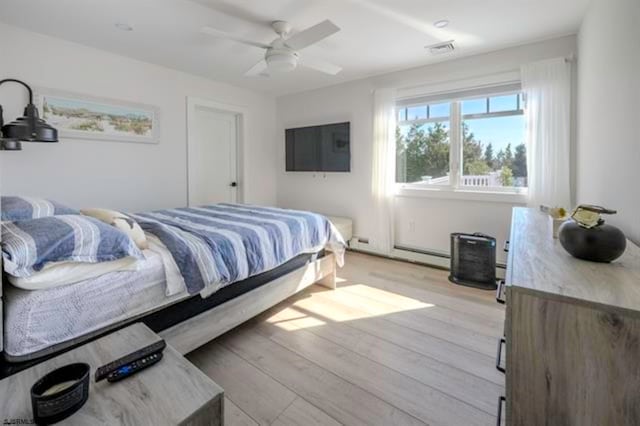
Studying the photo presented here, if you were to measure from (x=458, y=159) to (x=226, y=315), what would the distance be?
10.1 ft

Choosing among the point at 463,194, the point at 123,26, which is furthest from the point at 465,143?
the point at 123,26

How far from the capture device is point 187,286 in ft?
5.57

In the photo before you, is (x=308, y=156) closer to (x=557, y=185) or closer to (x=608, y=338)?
(x=557, y=185)

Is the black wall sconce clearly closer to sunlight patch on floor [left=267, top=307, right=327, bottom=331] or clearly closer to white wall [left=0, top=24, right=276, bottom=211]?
white wall [left=0, top=24, right=276, bottom=211]

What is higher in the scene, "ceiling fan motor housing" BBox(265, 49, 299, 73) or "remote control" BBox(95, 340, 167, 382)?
"ceiling fan motor housing" BBox(265, 49, 299, 73)

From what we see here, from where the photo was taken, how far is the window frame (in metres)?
3.21

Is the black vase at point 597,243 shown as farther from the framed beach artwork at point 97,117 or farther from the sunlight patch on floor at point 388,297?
the framed beach artwork at point 97,117

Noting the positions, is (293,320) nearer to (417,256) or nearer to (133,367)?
(133,367)

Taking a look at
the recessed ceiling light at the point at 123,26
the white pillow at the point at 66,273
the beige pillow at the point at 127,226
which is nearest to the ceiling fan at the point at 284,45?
the recessed ceiling light at the point at 123,26

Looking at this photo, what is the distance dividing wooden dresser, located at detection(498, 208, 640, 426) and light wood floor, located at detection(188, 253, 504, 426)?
760 millimetres

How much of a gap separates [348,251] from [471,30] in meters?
2.99

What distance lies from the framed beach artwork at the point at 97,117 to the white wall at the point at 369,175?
2.17m

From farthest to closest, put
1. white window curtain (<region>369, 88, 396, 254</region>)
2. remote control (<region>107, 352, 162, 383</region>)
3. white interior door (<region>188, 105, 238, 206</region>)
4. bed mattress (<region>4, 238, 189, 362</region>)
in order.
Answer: white interior door (<region>188, 105, 238, 206</region>) → white window curtain (<region>369, 88, 396, 254</region>) → bed mattress (<region>4, 238, 189, 362</region>) → remote control (<region>107, 352, 162, 383</region>)

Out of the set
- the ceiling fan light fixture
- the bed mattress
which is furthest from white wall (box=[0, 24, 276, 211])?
the bed mattress
